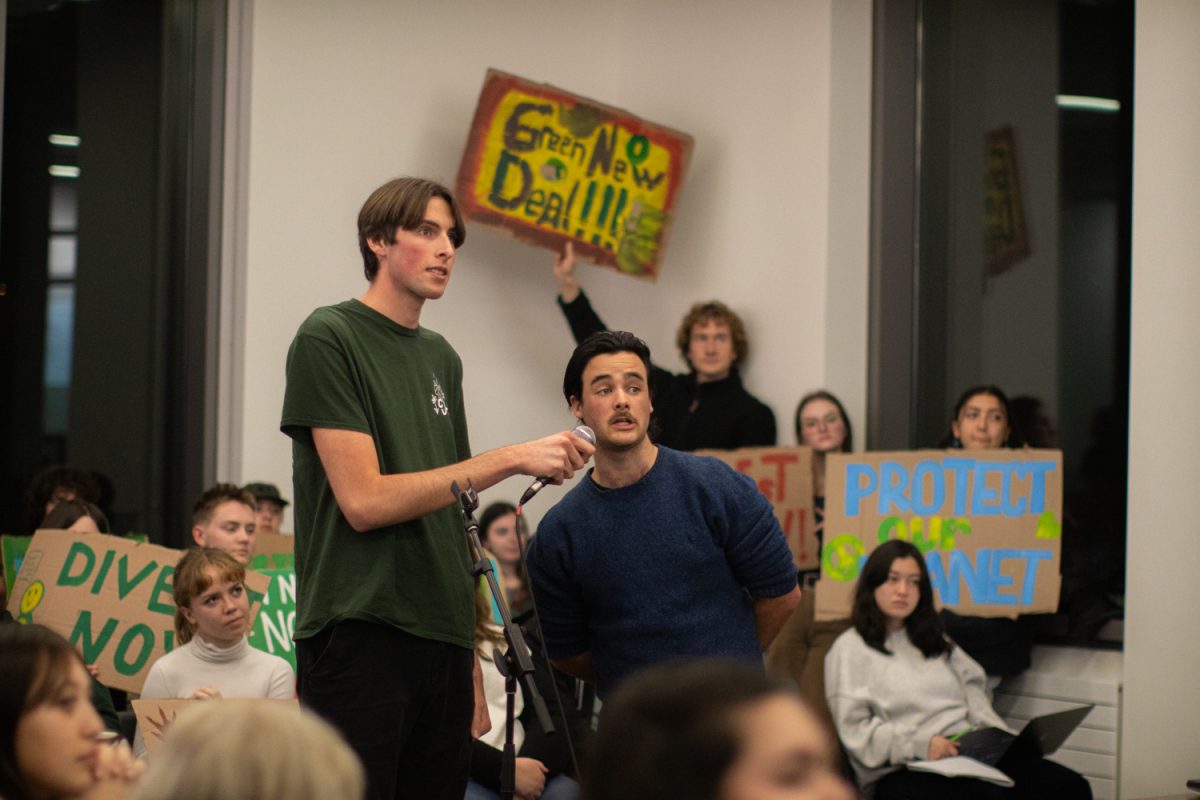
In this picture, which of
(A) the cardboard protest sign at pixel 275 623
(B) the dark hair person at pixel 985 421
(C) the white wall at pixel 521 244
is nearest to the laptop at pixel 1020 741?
(B) the dark hair person at pixel 985 421

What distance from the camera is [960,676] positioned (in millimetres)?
4539

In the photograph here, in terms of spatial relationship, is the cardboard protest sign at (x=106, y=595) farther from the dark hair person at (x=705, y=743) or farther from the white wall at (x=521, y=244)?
the dark hair person at (x=705, y=743)

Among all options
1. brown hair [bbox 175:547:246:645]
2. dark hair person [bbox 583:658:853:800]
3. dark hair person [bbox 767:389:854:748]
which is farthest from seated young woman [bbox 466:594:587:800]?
dark hair person [bbox 583:658:853:800]

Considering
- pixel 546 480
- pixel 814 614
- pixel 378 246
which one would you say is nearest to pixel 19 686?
pixel 546 480

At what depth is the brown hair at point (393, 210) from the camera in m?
2.45

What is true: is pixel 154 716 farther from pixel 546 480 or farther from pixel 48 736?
pixel 48 736

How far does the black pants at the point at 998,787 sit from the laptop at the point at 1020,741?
42 millimetres

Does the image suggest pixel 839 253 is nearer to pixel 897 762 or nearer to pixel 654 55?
pixel 654 55

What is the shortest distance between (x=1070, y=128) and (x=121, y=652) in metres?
3.49

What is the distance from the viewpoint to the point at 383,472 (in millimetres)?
2352

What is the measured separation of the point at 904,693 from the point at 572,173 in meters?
2.32

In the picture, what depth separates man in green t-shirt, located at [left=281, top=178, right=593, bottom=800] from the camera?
227cm

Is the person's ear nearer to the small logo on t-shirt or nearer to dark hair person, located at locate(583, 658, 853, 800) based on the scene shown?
the small logo on t-shirt

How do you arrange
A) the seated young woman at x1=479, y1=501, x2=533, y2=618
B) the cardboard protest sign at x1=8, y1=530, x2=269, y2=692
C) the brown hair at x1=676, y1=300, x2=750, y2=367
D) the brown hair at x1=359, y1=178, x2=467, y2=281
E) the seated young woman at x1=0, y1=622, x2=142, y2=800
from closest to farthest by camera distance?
the seated young woman at x1=0, y1=622, x2=142, y2=800 < the brown hair at x1=359, y1=178, x2=467, y2=281 < the cardboard protest sign at x1=8, y1=530, x2=269, y2=692 < the seated young woman at x1=479, y1=501, x2=533, y2=618 < the brown hair at x1=676, y1=300, x2=750, y2=367
